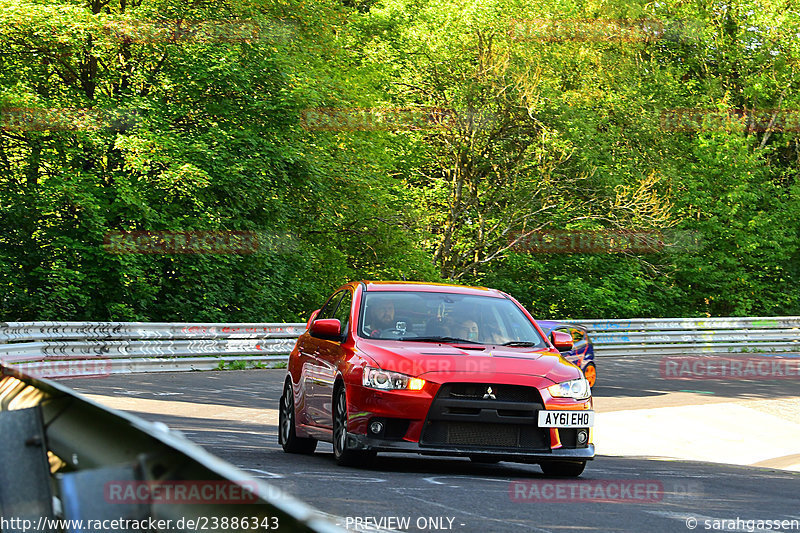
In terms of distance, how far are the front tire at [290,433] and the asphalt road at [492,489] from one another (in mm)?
150

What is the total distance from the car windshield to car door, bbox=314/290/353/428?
249mm

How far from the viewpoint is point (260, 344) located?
27516mm

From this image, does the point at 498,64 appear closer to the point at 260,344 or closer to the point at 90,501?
the point at 260,344

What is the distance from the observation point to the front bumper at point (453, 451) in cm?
905

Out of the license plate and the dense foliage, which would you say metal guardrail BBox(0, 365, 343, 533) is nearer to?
the license plate

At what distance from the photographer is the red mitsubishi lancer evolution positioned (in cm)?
910

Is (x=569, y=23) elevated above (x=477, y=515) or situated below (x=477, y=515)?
above

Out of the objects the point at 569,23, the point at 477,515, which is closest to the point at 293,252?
the point at 569,23

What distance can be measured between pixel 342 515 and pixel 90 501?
3855 mm

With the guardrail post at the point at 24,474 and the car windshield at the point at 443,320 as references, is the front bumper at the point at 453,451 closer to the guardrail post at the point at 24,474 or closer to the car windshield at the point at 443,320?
the car windshield at the point at 443,320

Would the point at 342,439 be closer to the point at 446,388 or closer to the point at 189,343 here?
the point at 446,388

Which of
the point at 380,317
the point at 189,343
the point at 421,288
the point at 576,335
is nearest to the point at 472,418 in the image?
the point at 380,317

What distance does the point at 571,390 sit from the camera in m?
9.45

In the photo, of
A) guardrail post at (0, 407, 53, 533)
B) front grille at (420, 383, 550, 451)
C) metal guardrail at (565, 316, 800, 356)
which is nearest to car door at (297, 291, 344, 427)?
front grille at (420, 383, 550, 451)
